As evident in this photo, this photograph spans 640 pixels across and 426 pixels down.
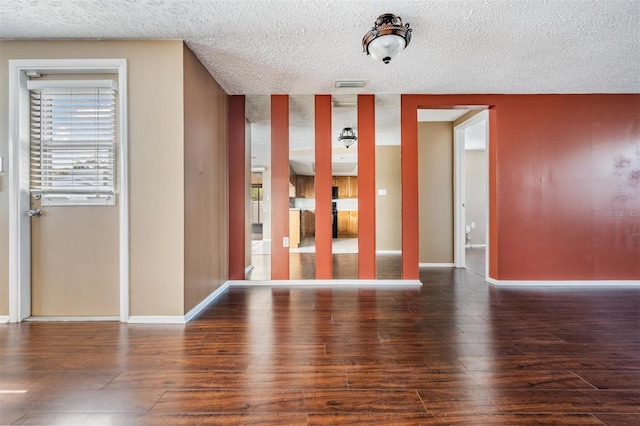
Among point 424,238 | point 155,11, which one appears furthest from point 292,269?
point 155,11

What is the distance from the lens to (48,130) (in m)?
2.50

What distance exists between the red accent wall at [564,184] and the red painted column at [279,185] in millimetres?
1618

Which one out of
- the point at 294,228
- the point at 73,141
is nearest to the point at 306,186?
the point at 294,228

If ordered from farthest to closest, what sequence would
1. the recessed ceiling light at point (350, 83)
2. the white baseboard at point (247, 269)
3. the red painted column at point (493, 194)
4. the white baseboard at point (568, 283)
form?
the white baseboard at point (247, 269)
the red painted column at point (493, 194)
the white baseboard at point (568, 283)
the recessed ceiling light at point (350, 83)

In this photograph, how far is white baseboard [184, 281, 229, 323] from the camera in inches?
99.6

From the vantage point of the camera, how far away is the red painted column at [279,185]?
12.2ft

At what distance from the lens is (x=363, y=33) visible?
7.65ft

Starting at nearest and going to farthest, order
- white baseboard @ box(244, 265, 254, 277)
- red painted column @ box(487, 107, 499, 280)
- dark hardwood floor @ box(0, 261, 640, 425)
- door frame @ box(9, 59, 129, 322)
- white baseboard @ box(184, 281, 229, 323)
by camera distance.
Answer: dark hardwood floor @ box(0, 261, 640, 425) → door frame @ box(9, 59, 129, 322) → white baseboard @ box(184, 281, 229, 323) → red painted column @ box(487, 107, 499, 280) → white baseboard @ box(244, 265, 254, 277)

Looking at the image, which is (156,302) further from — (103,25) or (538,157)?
(538,157)

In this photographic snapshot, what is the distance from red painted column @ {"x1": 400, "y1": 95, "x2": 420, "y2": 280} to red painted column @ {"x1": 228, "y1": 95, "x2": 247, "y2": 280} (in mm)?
2094

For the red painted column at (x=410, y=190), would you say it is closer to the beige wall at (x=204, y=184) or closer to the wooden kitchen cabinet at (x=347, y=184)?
the wooden kitchen cabinet at (x=347, y=184)

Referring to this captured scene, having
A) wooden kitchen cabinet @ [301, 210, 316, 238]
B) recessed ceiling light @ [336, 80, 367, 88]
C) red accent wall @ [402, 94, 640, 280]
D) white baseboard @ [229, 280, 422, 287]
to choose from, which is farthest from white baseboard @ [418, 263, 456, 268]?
recessed ceiling light @ [336, 80, 367, 88]

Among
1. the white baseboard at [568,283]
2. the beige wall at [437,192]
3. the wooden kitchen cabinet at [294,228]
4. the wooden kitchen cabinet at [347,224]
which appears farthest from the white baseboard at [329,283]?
the beige wall at [437,192]

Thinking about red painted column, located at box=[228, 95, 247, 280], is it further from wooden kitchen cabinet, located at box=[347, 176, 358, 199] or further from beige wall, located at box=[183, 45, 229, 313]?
wooden kitchen cabinet, located at box=[347, 176, 358, 199]
